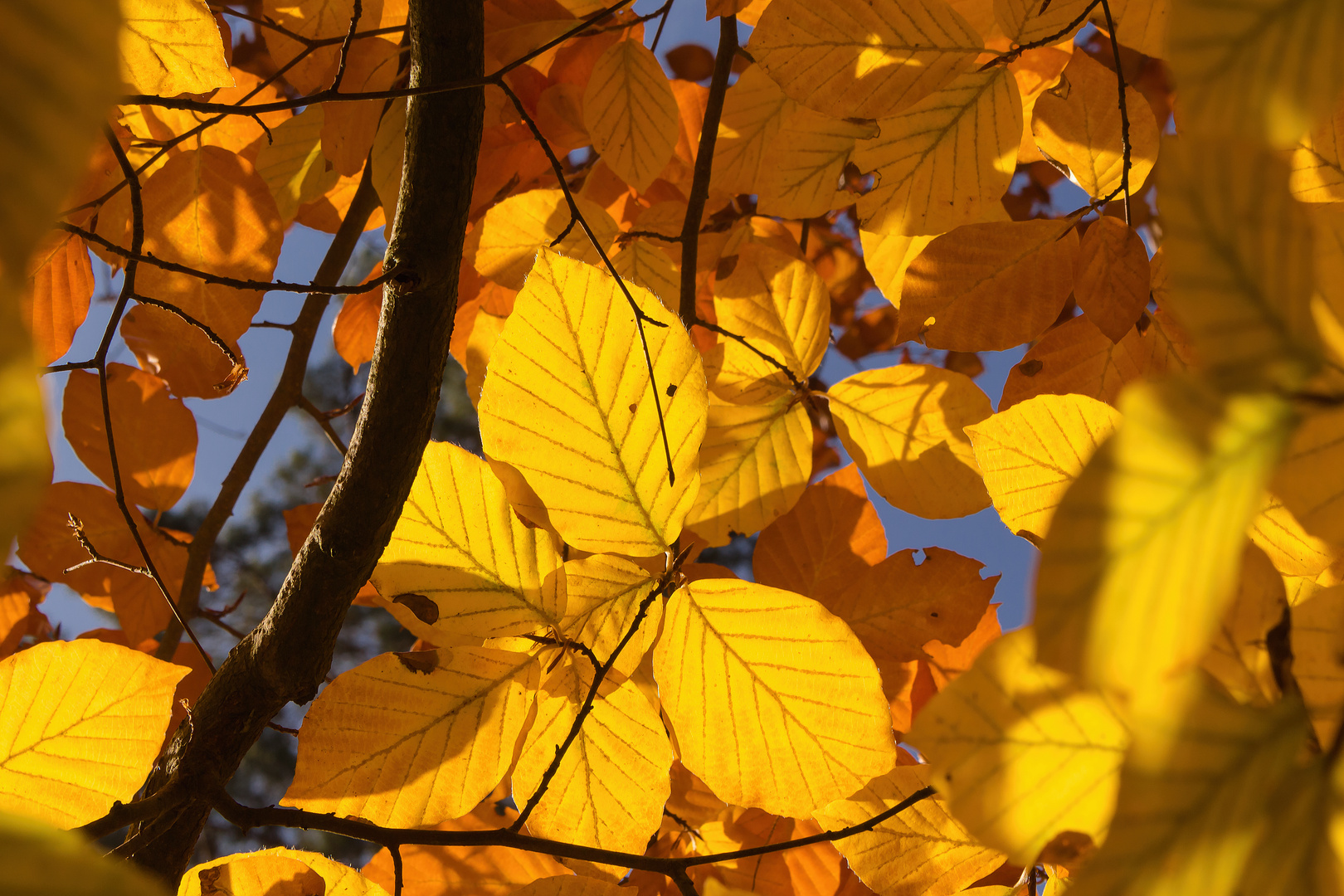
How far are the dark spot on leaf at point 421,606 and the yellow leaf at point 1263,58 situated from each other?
0.34 meters

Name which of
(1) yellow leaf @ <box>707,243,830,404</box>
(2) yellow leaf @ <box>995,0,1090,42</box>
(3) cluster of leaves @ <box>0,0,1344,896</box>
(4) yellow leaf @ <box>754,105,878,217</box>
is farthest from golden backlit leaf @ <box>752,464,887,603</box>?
(2) yellow leaf @ <box>995,0,1090,42</box>

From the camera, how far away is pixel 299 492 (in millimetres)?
3195

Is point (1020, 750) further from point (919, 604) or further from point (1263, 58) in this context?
point (919, 604)

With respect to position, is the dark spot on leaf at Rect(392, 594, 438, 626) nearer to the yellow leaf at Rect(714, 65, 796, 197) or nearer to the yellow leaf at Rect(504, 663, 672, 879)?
the yellow leaf at Rect(504, 663, 672, 879)

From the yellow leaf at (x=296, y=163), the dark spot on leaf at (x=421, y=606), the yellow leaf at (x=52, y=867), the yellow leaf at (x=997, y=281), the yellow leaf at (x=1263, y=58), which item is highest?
the yellow leaf at (x=296, y=163)

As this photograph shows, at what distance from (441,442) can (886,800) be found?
294 mm

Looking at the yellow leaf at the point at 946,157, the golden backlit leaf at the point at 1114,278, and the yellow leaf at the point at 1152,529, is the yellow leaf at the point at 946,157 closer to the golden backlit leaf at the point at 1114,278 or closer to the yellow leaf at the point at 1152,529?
the golden backlit leaf at the point at 1114,278

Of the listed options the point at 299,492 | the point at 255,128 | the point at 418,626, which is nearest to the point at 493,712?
the point at 418,626

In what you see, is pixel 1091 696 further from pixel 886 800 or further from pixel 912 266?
pixel 912 266

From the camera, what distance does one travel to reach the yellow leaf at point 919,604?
1.86 ft

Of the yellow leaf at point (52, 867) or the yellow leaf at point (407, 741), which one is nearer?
the yellow leaf at point (52, 867)

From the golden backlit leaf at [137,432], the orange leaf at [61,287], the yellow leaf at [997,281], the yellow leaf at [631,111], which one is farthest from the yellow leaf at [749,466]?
the golden backlit leaf at [137,432]

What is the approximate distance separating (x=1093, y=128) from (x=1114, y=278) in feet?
0.44

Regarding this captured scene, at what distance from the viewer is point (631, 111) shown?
24.3 inches
